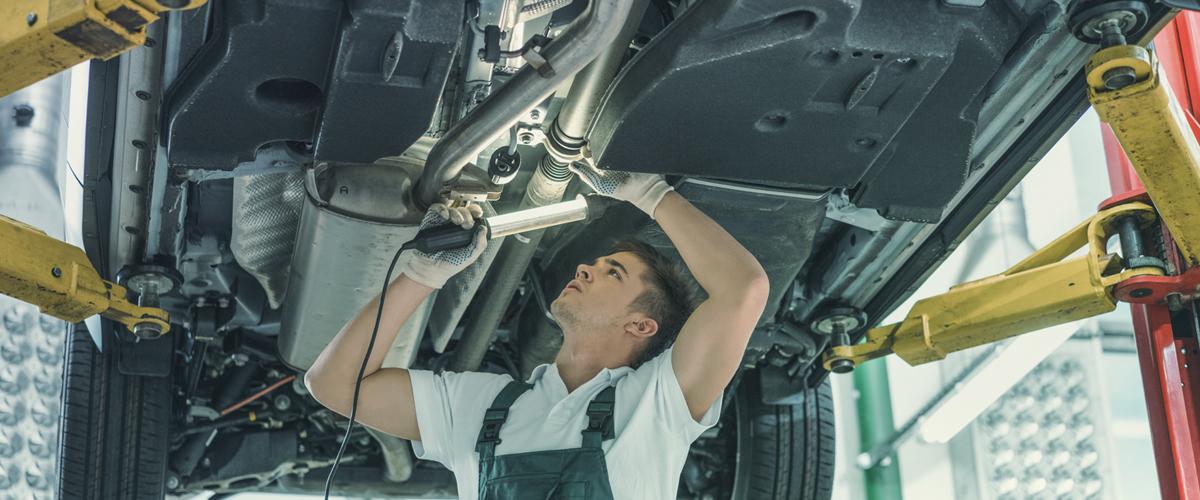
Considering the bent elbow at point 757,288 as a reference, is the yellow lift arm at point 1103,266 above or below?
above

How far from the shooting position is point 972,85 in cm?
195

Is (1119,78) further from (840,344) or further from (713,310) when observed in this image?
(840,344)

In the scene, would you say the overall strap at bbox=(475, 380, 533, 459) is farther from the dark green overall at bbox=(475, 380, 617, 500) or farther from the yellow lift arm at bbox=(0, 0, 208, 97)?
the yellow lift arm at bbox=(0, 0, 208, 97)

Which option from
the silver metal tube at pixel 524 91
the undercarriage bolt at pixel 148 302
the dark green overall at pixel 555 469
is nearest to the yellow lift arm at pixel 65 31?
the silver metal tube at pixel 524 91

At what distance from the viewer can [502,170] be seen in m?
2.14

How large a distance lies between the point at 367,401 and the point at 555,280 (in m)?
0.89

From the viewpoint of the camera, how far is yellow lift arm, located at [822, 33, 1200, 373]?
189 centimetres

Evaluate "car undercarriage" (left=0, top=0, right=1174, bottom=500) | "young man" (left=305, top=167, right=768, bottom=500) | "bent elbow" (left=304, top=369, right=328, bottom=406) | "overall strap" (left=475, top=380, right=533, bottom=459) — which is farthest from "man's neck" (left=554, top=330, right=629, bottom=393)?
"bent elbow" (left=304, top=369, right=328, bottom=406)

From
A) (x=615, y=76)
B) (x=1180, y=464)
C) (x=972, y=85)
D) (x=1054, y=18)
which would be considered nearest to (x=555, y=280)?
(x=615, y=76)

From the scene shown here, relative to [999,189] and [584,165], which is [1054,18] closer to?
[999,189]

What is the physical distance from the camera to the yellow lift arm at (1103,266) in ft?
6.19

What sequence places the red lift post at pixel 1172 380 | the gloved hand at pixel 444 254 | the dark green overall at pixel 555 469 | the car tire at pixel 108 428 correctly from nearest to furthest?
the dark green overall at pixel 555 469 → the gloved hand at pixel 444 254 → the red lift post at pixel 1172 380 → the car tire at pixel 108 428

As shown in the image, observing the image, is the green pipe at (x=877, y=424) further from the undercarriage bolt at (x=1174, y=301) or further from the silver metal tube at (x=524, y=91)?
the silver metal tube at (x=524, y=91)

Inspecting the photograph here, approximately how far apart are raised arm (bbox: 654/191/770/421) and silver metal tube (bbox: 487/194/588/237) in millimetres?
305
